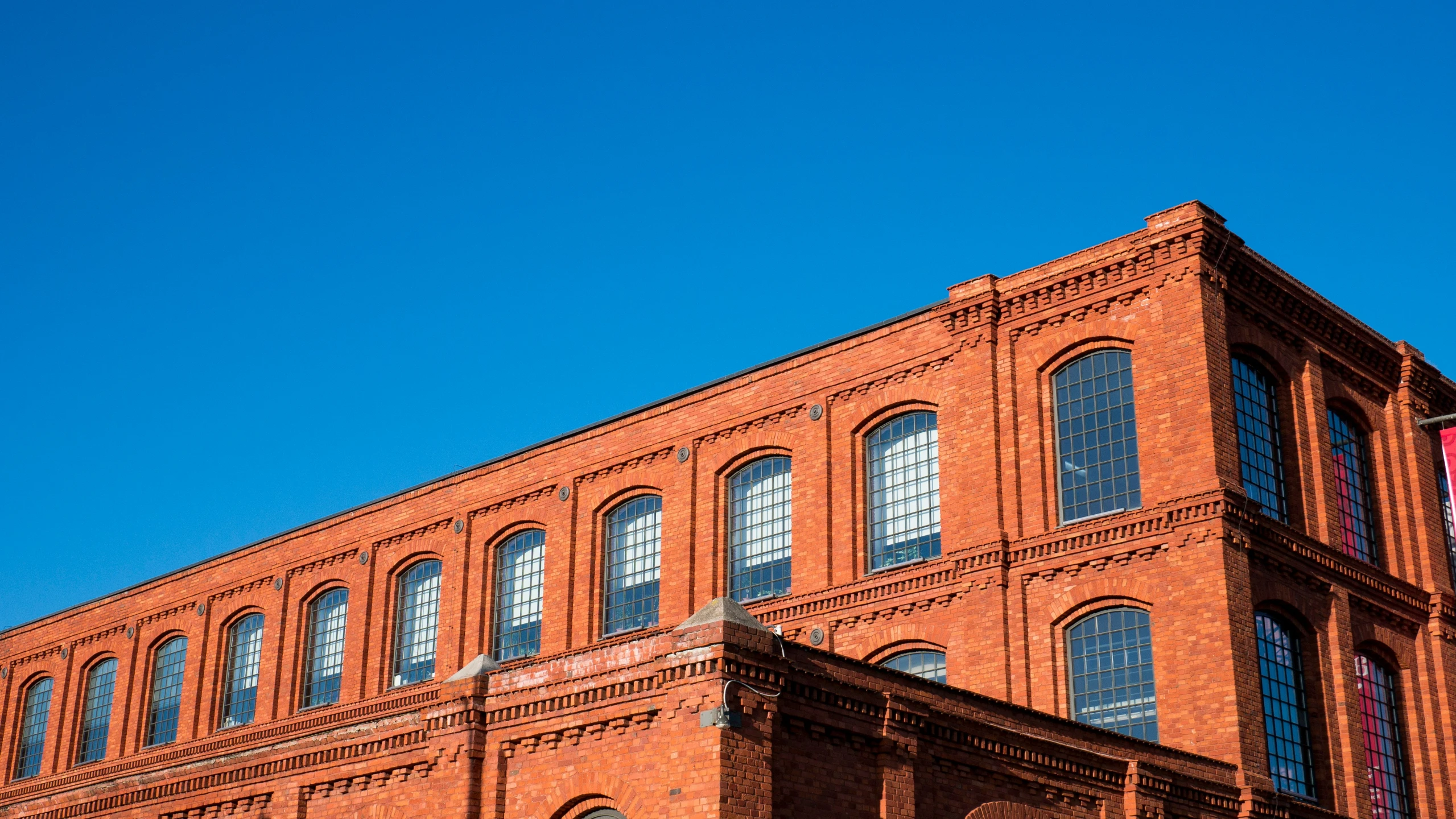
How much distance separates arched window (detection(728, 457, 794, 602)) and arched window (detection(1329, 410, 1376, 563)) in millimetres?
10143

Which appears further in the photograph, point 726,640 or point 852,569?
point 852,569

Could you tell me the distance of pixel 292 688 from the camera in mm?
38875

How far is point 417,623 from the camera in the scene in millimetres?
37281

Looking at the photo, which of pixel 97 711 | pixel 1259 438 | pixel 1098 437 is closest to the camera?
pixel 1098 437

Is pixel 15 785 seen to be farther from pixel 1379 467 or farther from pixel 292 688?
pixel 1379 467

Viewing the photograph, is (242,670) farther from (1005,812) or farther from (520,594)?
(1005,812)

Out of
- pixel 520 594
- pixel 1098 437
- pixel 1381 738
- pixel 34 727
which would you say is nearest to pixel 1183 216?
pixel 1098 437

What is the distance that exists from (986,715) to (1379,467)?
13.5 metres

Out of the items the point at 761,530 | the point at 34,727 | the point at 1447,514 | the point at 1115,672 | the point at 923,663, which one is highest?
the point at 1447,514

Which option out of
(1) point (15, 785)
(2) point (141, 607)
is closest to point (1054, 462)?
(2) point (141, 607)

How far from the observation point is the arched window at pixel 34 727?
45.7 meters

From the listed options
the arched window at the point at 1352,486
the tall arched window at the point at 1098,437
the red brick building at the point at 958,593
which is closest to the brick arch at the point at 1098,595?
the red brick building at the point at 958,593

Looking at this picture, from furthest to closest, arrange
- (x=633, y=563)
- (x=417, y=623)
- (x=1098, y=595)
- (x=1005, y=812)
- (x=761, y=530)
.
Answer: (x=417, y=623) < (x=633, y=563) < (x=761, y=530) < (x=1098, y=595) < (x=1005, y=812)

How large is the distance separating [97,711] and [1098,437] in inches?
1236
